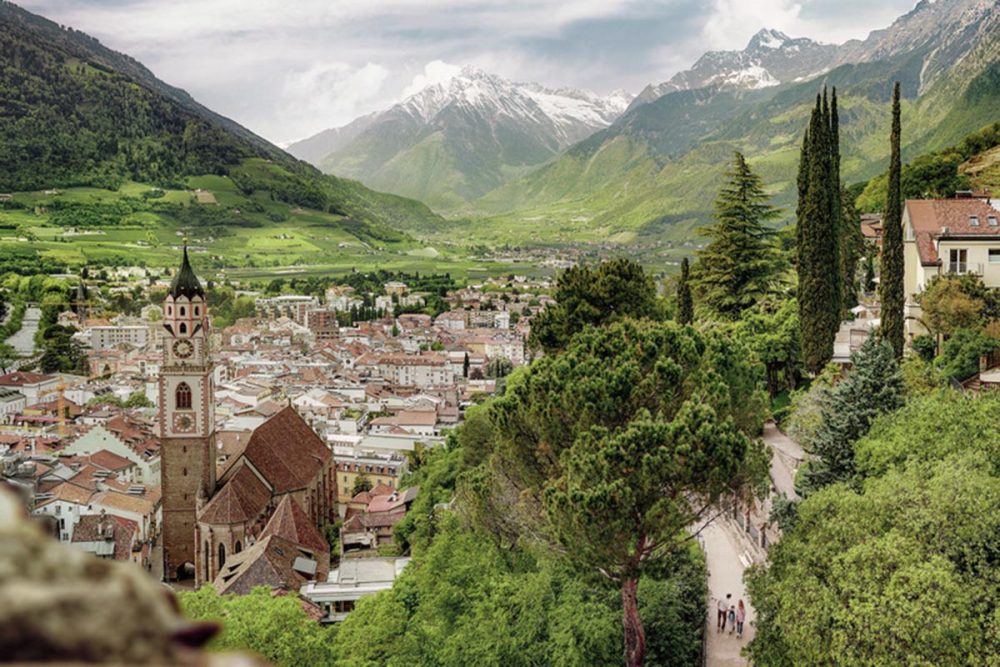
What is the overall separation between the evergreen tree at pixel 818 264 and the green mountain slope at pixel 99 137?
138m

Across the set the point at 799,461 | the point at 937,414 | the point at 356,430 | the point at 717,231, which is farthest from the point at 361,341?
the point at 937,414

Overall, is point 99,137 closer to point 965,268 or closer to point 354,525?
point 354,525

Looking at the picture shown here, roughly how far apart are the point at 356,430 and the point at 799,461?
41396 mm

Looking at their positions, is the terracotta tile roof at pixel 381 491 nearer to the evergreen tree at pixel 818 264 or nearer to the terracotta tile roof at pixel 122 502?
the terracotta tile roof at pixel 122 502

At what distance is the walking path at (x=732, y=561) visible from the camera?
18.0m

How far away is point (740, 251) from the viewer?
35.8 meters

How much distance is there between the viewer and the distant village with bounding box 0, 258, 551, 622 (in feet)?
109

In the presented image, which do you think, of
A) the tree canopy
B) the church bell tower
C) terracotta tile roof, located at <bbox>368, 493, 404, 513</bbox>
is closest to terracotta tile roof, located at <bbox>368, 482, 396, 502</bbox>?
terracotta tile roof, located at <bbox>368, 493, 404, 513</bbox>

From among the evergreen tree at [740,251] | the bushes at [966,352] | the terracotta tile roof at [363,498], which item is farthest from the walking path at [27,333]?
the bushes at [966,352]

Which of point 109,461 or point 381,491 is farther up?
point 109,461

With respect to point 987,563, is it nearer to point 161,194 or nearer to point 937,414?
point 937,414

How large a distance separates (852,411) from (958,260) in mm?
10707

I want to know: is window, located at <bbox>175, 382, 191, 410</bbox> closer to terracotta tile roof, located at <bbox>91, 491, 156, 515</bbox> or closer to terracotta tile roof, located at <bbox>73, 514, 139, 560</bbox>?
terracotta tile roof, located at <bbox>73, 514, 139, 560</bbox>

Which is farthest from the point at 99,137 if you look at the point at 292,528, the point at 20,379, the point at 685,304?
the point at 292,528
